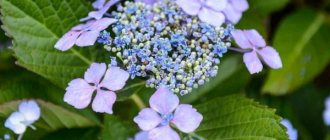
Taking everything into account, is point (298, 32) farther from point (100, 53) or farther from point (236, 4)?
point (100, 53)

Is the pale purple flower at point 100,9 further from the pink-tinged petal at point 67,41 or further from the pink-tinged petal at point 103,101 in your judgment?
the pink-tinged petal at point 103,101

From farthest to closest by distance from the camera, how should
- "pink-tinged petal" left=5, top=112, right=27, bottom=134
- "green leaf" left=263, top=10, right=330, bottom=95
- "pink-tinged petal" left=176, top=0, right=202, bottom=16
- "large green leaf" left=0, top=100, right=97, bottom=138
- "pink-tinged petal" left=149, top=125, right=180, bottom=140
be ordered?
"green leaf" left=263, top=10, right=330, bottom=95, "large green leaf" left=0, top=100, right=97, bottom=138, "pink-tinged petal" left=5, top=112, right=27, bottom=134, "pink-tinged petal" left=176, top=0, right=202, bottom=16, "pink-tinged petal" left=149, top=125, right=180, bottom=140

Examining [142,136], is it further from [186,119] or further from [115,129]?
[186,119]

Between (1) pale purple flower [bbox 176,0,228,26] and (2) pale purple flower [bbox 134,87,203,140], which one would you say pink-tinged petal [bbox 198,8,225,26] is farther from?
(2) pale purple flower [bbox 134,87,203,140]

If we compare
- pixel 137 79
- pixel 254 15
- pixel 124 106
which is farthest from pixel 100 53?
pixel 254 15

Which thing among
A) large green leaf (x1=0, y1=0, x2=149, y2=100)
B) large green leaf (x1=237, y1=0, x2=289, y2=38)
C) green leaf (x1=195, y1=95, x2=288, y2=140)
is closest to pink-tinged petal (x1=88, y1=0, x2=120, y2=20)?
large green leaf (x1=0, y1=0, x2=149, y2=100)

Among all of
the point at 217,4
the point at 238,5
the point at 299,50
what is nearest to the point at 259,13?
the point at 299,50

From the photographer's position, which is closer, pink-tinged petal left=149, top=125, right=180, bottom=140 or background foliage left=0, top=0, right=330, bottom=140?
pink-tinged petal left=149, top=125, right=180, bottom=140
